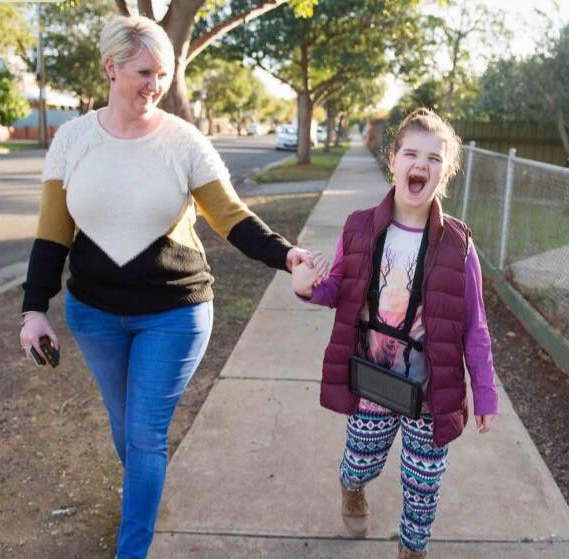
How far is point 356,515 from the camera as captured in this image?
2793 millimetres

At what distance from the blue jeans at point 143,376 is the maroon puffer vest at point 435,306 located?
0.53 meters

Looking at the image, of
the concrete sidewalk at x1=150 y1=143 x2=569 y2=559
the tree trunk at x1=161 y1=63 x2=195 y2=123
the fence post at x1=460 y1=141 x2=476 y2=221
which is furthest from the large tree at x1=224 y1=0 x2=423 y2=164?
the concrete sidewalk at x1=150 y1=143 x2=569 y2=559

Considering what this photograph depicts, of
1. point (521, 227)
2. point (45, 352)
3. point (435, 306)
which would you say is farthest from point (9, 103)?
point (435, 306)

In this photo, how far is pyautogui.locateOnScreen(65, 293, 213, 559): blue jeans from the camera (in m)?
2.40

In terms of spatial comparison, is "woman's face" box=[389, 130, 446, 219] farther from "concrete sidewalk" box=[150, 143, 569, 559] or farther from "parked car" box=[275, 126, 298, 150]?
"parked car" box=[275, 126, 298, 150]

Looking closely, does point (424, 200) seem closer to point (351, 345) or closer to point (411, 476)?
point (351, 345)

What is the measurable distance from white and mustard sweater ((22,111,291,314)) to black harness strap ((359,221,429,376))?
338mm

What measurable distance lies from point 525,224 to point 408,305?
170 inches

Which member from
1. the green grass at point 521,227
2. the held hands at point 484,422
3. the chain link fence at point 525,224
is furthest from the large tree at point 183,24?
the held hands at point 484,422

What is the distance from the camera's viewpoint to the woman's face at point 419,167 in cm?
226

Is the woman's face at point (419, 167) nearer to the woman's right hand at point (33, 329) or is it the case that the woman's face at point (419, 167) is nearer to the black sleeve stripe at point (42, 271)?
the black sleeve stripe at point (42, 271)

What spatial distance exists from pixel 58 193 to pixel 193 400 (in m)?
2.09

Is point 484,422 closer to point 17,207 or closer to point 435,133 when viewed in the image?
point 435,133

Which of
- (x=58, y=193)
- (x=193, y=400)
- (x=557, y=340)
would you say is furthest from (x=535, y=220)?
(x=58, y=193)
